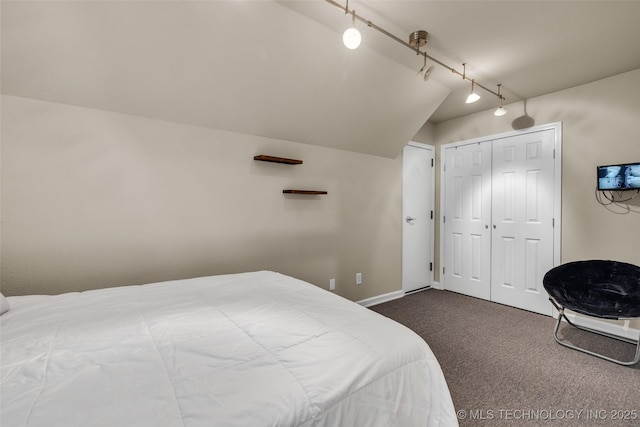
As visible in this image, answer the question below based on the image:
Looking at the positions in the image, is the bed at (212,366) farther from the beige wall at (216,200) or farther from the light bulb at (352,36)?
the light bulb at (352,36)

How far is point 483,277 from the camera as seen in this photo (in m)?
3.81

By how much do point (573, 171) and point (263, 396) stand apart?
12.6 feet

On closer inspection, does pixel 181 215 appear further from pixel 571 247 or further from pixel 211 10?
pixel 571 247

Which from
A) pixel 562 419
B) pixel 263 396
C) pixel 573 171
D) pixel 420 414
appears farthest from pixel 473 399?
pixel 573 171

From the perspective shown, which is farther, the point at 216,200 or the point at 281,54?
the point at 216,200

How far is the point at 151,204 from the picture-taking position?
2119 millimetres

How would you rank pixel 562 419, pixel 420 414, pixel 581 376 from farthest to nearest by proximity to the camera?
pixel 581 376 < pixel 562 419 < pixel 420 414

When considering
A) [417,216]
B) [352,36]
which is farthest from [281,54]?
[417,216]

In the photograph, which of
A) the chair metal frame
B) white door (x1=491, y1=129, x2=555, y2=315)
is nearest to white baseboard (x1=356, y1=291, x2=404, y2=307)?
white door (x1=491, y1=129, x2=555, y2=315)

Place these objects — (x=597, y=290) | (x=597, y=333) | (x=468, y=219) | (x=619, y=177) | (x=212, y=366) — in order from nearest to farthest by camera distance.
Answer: (x=212, y=366), (x=597, y=290), (x=619, y=177), (x=597, y=333), (x=468, y=219)

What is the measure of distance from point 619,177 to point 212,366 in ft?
12.3

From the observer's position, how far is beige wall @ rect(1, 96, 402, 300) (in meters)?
1.73

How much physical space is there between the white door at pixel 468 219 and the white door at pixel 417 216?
23 centimetres

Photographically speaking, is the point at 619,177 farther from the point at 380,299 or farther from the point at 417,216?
the point at 380,299
